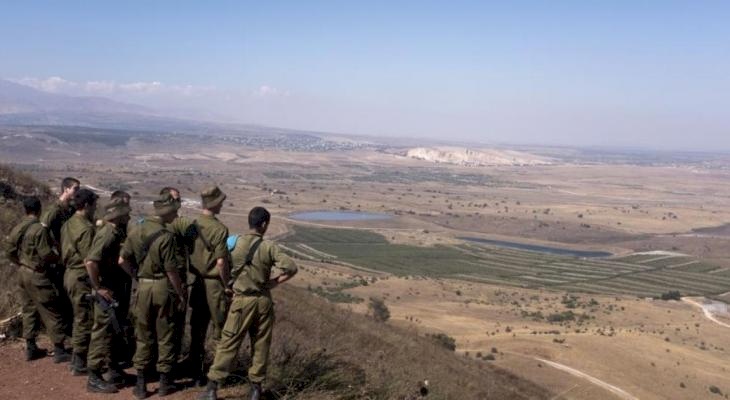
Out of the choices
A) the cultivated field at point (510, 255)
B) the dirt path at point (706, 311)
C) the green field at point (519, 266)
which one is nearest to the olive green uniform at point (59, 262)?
the cultivated field at point (510, 255)

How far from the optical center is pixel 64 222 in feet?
25.1

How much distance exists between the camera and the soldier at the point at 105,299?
6.58 meters

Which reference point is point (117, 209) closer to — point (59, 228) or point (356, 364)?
point (59, 228)

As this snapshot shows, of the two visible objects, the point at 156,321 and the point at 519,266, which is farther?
the point at 519,266

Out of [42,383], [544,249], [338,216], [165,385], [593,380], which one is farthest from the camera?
[338,216]

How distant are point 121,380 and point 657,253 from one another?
83217mm

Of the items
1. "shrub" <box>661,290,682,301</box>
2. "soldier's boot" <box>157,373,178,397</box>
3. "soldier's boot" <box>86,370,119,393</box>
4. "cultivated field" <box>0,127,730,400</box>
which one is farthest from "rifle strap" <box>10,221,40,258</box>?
"shrub" <box>661,290,682,301</box>

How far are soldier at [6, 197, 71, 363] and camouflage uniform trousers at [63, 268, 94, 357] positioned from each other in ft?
1.75

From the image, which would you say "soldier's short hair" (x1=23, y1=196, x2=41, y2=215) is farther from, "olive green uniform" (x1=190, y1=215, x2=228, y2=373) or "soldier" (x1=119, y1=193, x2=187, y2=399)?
"olive green uniform" (x1=190, y1=215, x2=228, y2=373)

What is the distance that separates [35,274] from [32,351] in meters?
0.99

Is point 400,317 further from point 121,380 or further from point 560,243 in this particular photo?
point 560,243

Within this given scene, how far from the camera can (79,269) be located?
705cm

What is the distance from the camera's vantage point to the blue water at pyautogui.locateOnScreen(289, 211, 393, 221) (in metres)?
93.8

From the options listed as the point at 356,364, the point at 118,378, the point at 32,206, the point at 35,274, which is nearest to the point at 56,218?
the point at 32,206
